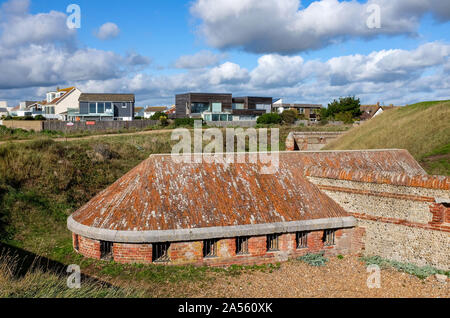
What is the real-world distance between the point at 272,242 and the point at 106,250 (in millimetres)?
6015

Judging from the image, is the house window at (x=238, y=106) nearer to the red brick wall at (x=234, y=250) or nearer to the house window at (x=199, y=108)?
the house window at (x=199, y=108)

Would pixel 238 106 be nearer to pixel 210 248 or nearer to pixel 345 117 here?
pixel 345 117

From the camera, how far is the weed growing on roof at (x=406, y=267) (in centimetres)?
1259

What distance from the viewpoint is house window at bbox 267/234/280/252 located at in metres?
13.6

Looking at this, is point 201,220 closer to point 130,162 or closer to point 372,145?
point 130,162

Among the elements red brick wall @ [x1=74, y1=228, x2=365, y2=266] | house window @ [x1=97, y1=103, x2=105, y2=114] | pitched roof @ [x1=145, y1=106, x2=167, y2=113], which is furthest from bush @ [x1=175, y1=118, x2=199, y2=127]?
pitched roof @ [x1=145, y1=106, x2=167, y2=113]

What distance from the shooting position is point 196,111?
6919cm

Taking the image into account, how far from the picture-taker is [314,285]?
38.8 feet

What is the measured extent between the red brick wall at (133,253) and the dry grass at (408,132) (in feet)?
61.8

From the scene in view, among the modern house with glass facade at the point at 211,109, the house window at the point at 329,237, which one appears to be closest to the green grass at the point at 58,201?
the house window at the point at 329,237

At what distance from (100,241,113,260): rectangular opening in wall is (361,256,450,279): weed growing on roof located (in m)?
9.41

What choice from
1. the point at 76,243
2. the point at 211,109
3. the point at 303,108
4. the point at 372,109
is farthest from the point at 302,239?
the point at 372,109

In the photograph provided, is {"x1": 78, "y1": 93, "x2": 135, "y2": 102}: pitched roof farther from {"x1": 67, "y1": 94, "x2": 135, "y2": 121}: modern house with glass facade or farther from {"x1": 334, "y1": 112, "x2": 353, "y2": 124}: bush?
{"x1": 334, "y1": 112, "x2": 353, "y2": 124}: bush
